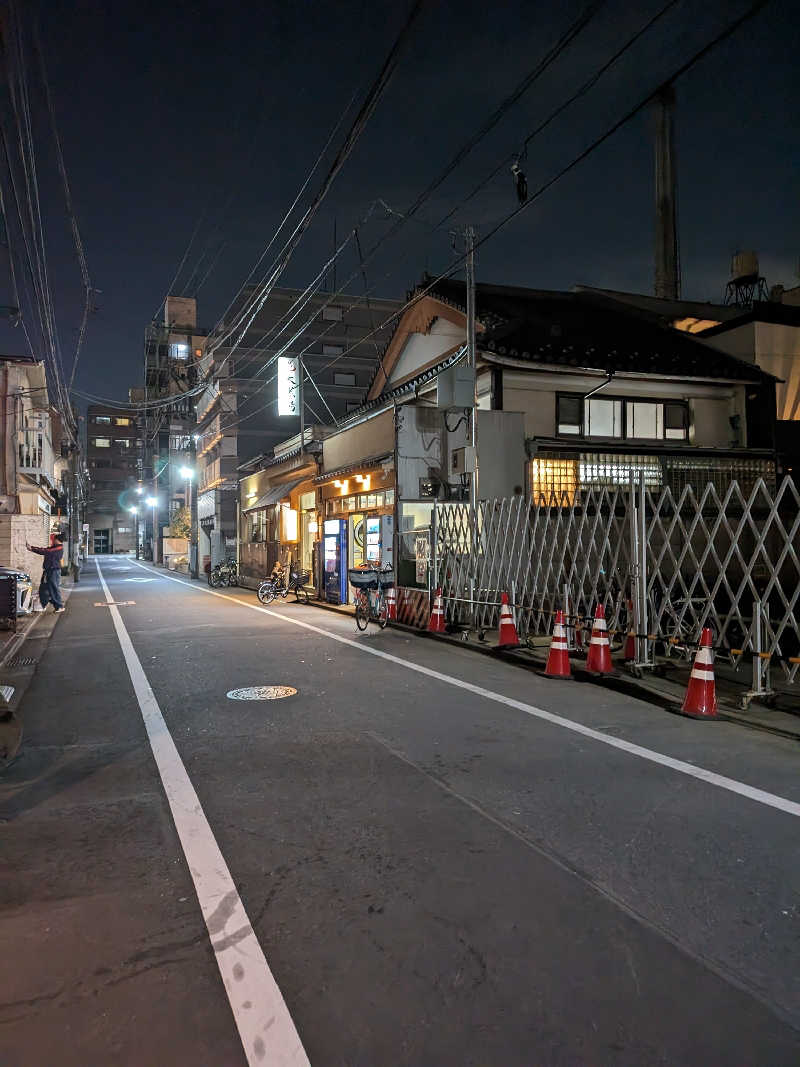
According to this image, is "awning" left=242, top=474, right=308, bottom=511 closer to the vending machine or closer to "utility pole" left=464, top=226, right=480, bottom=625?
the vending machine

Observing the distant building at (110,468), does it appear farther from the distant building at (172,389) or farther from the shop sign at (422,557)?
the shop sign at (422,557)

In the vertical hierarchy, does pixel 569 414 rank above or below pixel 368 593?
above

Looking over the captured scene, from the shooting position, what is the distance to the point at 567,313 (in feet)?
73.5

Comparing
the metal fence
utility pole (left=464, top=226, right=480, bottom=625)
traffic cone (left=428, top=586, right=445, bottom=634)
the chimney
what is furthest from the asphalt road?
the chimney

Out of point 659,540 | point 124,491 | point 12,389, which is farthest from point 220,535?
point 124,491

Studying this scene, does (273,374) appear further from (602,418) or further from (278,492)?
(602,418)

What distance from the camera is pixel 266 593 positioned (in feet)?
75.4

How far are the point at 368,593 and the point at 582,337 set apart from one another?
32.8 feet

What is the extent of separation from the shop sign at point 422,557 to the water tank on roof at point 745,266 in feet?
88.8

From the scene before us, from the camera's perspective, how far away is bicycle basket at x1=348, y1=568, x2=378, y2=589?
15.8 meters

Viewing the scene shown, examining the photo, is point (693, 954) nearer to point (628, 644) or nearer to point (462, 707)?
point (462, 707)

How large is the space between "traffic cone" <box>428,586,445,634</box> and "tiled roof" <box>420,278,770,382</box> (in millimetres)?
6306

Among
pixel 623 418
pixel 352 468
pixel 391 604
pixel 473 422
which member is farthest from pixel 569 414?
pixel 391 604

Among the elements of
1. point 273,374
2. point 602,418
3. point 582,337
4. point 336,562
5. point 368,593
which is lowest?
point 368,593
